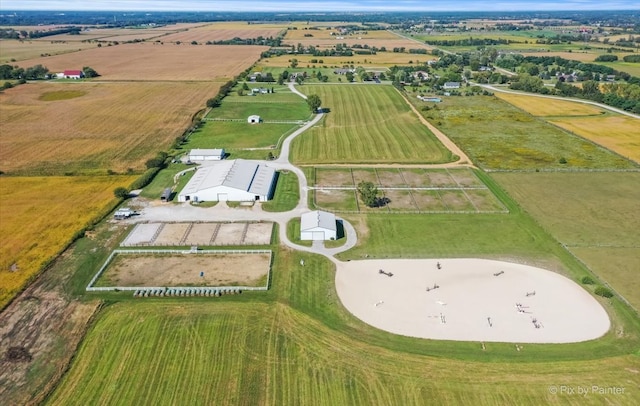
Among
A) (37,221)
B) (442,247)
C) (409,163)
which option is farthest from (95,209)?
(409,163)

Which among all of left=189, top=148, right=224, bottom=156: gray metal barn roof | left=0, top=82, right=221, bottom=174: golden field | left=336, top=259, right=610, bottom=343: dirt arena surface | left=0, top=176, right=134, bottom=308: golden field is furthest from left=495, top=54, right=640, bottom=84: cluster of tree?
left=0, top=176, right=134, bottom=308: golden field

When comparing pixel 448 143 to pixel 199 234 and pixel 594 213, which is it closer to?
pixel 594 213

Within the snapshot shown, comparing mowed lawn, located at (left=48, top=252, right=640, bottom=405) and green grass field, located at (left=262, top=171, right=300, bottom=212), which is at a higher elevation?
green grass field, located at (left=262, top=171, right=300, bottom=212)

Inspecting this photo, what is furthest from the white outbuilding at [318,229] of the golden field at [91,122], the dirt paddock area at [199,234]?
the golden field at [91,122]

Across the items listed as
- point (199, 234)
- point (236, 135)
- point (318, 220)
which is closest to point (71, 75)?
point (236, 135)

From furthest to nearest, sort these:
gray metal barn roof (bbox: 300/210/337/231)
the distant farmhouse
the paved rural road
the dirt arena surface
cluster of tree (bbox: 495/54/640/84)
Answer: cluster of tree (bbox: 495/54/640/84) → the distant farmhouse → the paved rural road → gray metal barn roof (bbox: 300/210/337/231) → the dirt arena surface

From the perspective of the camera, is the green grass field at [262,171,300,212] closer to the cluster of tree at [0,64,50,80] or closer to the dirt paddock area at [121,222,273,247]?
the dirt paddock area at [121,222,273,247]
